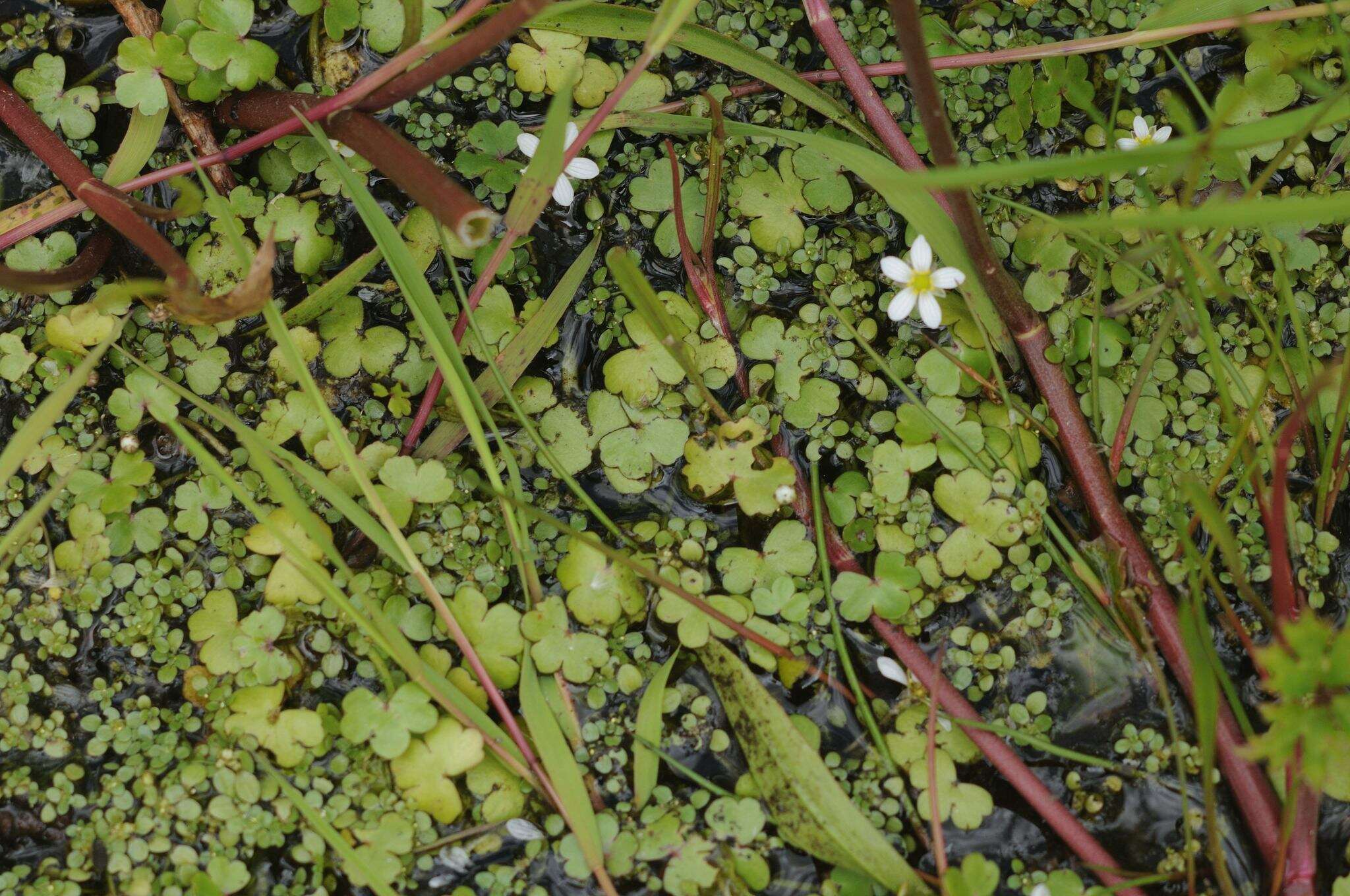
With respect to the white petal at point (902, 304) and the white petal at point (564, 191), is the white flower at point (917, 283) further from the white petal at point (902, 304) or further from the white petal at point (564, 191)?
the white petal at point (564, 191)

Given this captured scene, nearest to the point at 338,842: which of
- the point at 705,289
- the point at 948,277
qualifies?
the point at 705,289

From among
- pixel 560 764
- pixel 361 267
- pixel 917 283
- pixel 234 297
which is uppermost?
pixel 361 267

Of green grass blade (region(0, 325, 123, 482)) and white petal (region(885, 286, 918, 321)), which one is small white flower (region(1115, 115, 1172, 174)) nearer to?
white petal (region(885, 286, 918, 321))

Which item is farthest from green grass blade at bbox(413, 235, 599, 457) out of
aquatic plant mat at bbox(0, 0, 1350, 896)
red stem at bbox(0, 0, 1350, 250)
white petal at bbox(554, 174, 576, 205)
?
red stem at bbox(0, 0, 1350, 250)

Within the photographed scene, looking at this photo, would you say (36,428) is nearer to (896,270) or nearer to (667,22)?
(667,22)

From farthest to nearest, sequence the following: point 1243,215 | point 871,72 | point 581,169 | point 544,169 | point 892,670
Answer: point 871,72
point 581,169
point 892,670
point 544,169
point 1243,215

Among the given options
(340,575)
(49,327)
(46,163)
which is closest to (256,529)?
(340,575)

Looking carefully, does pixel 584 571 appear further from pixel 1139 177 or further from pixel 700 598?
pixel 1139 177

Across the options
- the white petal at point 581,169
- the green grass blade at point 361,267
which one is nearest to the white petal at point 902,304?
the white petal at point 581,169
